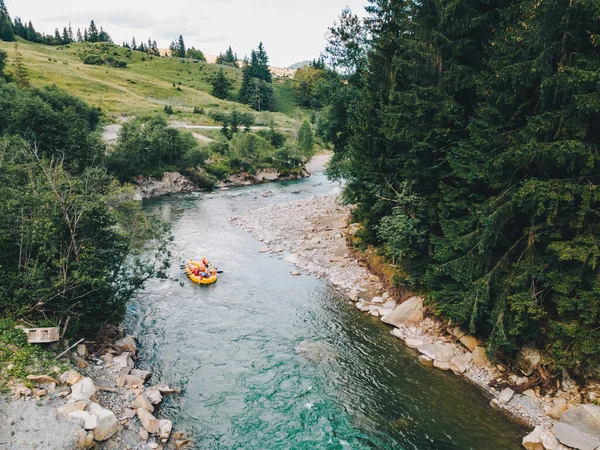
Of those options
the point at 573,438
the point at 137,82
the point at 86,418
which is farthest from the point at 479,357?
the point at 137,82

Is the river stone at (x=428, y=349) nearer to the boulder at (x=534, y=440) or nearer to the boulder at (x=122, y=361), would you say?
the boulder at (x=534, y=440)

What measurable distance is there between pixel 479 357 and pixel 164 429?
40.9 feet

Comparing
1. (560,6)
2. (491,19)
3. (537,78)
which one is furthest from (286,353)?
(491,19)

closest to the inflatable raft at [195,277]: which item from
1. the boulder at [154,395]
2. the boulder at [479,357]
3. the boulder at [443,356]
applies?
the boulder at [154,395]

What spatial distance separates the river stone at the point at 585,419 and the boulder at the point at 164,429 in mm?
12635

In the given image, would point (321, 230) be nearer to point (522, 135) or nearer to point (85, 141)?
point (522, 135)

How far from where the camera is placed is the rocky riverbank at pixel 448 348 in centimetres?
1165

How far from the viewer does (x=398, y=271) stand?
2095 centimetres

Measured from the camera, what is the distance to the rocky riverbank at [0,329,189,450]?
9.51 metres

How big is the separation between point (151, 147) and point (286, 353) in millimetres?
43329

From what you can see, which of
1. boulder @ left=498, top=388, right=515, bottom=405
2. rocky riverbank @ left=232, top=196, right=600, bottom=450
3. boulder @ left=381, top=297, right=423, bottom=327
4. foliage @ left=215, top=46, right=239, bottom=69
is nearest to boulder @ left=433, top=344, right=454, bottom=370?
rocky riverbank @ left=232, top=196, right=600, bottom=450

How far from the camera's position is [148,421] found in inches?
451

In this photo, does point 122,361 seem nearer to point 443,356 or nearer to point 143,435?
point 143,435

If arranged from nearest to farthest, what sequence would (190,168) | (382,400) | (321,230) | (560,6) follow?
1. (560,6)
2. (382,400)
3. (321,230)
4. (190,168)
